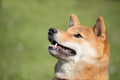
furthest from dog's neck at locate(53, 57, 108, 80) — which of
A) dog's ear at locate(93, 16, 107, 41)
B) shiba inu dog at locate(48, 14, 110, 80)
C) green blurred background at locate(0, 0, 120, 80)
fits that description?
green blurred background at locate(0, 0, 120, 80)

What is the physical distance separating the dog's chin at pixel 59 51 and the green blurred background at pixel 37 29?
1.77m

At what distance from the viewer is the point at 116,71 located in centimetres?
767

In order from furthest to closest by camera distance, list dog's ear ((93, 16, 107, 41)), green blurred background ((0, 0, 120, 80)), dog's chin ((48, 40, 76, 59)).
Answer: green blurred background ((0, 0, 120, 80)), dog's ear ((93, 16, 107, 41)), dog's chin ((48, 40, 76, 59))

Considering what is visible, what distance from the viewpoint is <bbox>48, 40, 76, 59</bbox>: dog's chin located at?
16.6ft

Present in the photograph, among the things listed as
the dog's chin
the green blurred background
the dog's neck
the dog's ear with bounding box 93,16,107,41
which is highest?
the dog's ear with bounding box 93,16,107,41

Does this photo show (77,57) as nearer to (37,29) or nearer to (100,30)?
(100,30)

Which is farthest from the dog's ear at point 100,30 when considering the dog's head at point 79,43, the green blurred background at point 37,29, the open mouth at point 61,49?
the green blurred background at point 37,29

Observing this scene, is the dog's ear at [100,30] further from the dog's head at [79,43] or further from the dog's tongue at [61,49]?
the dog's tongue at [61,49]

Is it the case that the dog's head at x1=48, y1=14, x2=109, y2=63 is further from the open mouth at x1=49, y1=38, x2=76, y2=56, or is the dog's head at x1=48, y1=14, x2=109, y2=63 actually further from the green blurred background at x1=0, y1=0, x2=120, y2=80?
the green blurred background at x1=0, y1=0, x2=120, y2=80

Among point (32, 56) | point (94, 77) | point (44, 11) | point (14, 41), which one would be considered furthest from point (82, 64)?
point (44, 11)

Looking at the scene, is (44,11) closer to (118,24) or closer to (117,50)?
(118,24)

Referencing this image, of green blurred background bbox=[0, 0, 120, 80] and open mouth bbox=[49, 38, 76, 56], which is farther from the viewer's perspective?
green blurred background bbox=[0, 0, 120, 80]

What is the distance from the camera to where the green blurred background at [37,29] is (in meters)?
7.67

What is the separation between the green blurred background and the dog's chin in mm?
1772
